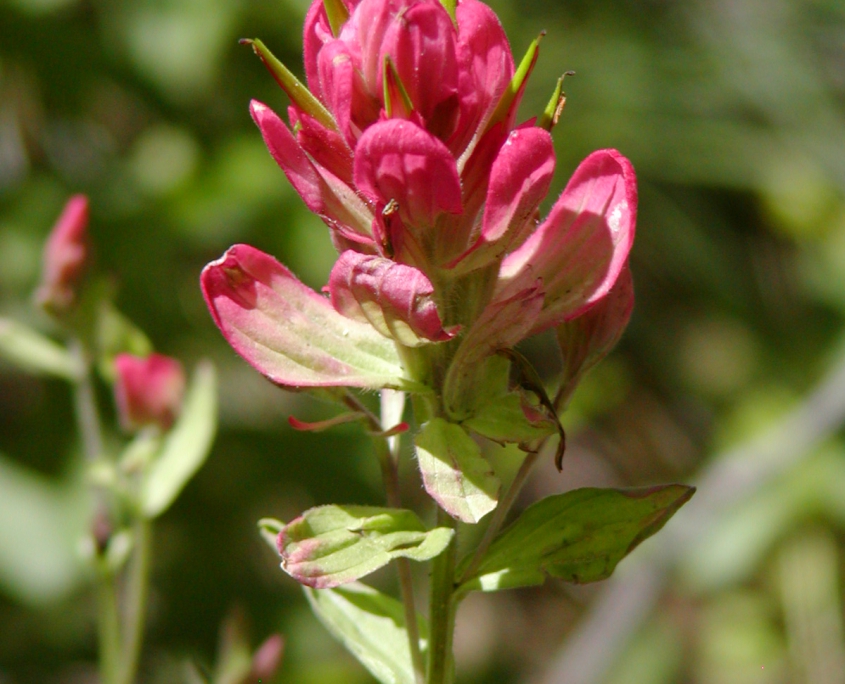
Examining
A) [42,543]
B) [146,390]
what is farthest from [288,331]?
[42,543]

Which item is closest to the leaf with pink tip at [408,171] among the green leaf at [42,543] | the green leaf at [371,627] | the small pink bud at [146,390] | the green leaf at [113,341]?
the green leaf at [371,627]

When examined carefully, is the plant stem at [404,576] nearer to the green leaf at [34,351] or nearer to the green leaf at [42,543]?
the green leaf at [34,351]

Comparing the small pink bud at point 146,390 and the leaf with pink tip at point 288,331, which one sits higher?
the leaf with pink tip at point 288,331

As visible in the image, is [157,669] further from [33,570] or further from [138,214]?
[138,214]

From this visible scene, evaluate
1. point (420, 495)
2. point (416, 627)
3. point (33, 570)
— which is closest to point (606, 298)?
point (416, 627)

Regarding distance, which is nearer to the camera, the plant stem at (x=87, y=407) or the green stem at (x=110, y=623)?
the green stem at (x=110, y=623)

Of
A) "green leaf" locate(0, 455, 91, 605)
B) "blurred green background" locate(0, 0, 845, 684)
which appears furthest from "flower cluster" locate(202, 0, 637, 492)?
"green leaf" locate(0, 455, 91, 605)

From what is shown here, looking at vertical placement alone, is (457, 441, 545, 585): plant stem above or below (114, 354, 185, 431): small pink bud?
above

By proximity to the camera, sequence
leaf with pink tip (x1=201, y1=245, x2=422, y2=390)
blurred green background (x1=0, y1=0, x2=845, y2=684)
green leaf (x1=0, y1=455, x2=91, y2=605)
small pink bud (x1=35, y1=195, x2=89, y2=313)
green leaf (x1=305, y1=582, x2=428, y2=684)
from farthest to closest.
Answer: blurred green background (x1=0, y1=0, x2=845, y2=684) → green leaf (x1=0, y1=455, x2=91, y2=605) → small pink bud (x1=35, y1=195, x2=89, y2=313) → green leaf (x1=305, y1=582, x2=428, y2=684) → leaf with pink tip (x1=201, y1=245, x2=422, y2=390)

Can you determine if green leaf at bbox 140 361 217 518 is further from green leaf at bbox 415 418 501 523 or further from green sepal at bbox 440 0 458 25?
green sepal at bbox 440 0 458 25
